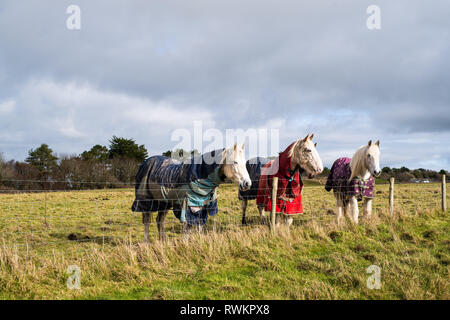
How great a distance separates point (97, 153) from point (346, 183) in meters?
37.3

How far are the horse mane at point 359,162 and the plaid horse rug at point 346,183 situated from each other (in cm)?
16

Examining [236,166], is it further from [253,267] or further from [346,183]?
[346,183]

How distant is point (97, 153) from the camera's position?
38562mm

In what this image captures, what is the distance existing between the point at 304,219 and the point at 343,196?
5.78 ft

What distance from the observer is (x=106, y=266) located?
4359 millimetres

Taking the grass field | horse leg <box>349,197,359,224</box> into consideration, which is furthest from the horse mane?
the grass field

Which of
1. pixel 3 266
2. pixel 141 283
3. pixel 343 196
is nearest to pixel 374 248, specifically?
pixel 343 196

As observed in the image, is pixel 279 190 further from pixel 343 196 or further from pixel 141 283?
pixel 141 283

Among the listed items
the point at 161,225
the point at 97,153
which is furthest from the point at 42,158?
the point at 161,225

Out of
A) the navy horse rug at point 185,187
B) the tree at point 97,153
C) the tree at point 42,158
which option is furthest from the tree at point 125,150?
the navy horse rug at point 185,187

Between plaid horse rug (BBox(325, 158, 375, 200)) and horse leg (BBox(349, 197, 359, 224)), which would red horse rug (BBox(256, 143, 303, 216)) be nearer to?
plaid horse rug (BBox(325, 158, 375, 200))
